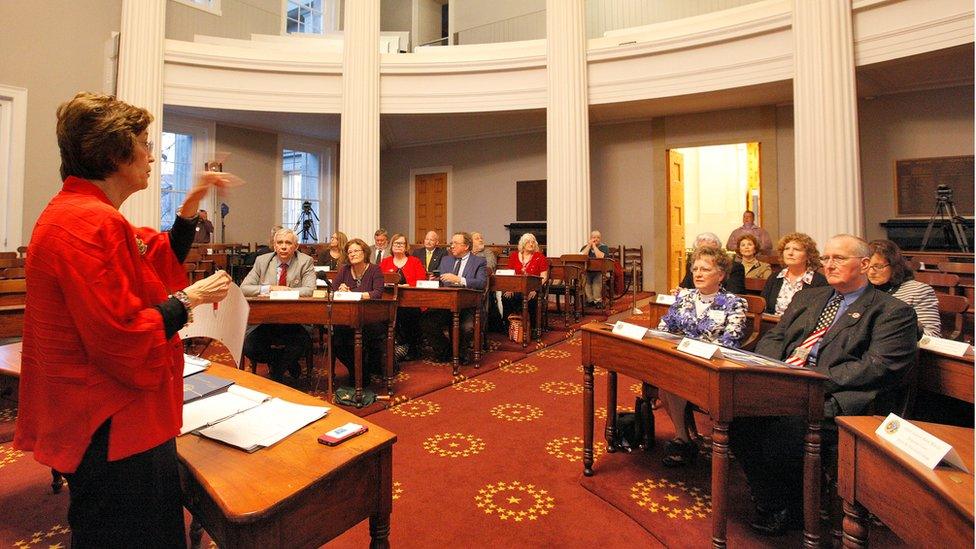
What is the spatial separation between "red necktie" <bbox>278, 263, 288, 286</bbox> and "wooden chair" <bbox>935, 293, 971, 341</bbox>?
4.42 metres

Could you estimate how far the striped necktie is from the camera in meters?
2.33

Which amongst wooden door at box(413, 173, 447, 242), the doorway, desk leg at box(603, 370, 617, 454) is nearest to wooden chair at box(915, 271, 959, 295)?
desk leg at box(603, 370, 617, 454)

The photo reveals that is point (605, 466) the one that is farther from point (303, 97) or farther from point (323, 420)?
point (303, 97)

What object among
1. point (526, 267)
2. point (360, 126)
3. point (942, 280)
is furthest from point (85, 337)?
point (360, 126)

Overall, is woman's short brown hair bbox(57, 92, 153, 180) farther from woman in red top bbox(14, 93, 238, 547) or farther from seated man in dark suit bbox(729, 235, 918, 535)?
seated man in dark suit bbox(729, 235, 918, 535)

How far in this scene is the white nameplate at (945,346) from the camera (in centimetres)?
195

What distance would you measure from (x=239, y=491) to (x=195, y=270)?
221 inches

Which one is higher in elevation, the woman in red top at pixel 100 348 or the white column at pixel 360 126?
the white column at pixel 360 126

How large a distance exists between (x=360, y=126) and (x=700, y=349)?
314 inches

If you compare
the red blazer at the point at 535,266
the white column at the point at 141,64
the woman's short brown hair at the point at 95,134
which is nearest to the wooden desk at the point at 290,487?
the woman's short brown hair at the point at 95,134

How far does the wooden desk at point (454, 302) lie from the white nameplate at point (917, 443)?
3317 millimetres

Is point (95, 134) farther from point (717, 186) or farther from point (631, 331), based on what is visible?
point (717, 186)

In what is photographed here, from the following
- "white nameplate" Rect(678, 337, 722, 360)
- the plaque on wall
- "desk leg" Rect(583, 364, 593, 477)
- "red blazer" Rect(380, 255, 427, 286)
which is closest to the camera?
"white nameplate" Rect(678, 337, 722, 360)

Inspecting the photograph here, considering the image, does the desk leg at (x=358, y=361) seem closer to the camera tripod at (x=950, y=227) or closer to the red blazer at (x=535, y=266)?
the red blazer at (x=535, y=266)
